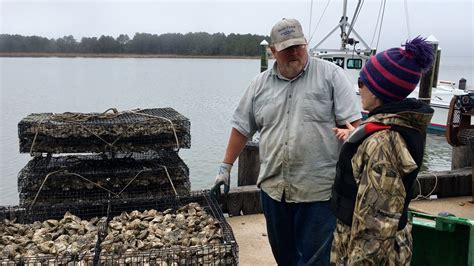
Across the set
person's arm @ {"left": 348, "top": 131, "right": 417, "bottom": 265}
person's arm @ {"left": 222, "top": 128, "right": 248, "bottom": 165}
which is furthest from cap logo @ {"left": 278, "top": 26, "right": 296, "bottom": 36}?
person's arm @ {"left": 348, "top": 131, "right": 417, "bottom": 265}

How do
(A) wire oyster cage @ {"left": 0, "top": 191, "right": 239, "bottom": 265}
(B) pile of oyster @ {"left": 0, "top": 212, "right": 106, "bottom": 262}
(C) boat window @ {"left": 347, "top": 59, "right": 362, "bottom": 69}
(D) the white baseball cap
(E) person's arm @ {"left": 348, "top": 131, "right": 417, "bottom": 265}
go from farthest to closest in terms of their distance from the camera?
1. (C) boat window @ {"left": 347, "top": 59, "right": 362, "bottom": 69}
2. (B) pile of oyster @ {"left": 0, "top": 212, "right": 106, "bottom": 262}
3. (A) wire oyster cage @ {"left": 0, "top": 191, "right": 239, "bottom": 265}
4. (D) the white baseball cap
5. (E) person's arm @ {"left": 348, "top": 131, "right": 417, "bottom": 265}

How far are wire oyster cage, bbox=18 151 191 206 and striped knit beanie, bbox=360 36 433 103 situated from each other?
253 centimetres

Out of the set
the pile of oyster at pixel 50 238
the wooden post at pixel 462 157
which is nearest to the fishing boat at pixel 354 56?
the wooden post at pixel 462 157

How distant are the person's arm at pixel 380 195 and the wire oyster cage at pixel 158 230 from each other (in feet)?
3.93

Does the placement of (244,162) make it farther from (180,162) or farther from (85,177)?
(85,177)

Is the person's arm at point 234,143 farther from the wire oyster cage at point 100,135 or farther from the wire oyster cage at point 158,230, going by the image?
the wire oyster cage at point 100,135

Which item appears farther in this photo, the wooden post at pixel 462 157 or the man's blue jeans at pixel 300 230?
the wooden post at pixel 462 157

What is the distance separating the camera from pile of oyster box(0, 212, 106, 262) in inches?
125

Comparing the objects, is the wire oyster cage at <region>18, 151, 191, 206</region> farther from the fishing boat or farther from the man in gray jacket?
the fishing boat

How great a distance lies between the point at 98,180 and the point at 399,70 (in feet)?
9.73

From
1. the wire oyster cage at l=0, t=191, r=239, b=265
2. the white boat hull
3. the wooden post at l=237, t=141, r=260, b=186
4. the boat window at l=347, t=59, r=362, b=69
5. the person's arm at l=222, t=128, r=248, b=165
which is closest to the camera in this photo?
the wire oyster cage at l=0, t=191, r=239, b=265

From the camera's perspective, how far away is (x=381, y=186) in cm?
199

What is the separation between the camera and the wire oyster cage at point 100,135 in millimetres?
4180

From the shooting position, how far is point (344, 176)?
2268 mm
